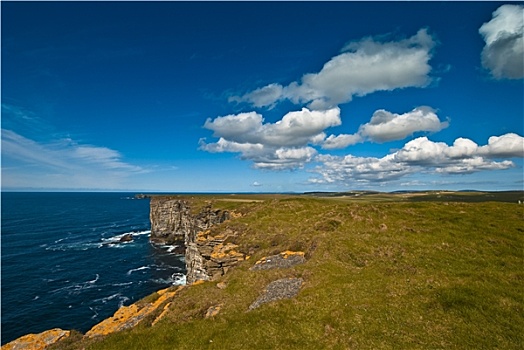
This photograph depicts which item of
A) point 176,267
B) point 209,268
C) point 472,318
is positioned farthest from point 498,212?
point 176,267

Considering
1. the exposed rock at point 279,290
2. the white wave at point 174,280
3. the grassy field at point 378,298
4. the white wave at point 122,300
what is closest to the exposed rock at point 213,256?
the grassy field at point 378,298

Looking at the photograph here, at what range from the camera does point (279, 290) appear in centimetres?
2466

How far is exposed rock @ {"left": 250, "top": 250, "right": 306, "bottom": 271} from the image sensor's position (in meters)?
31.0

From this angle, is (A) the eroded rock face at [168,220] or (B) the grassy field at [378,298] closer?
(B) the grassy field at [378,298]

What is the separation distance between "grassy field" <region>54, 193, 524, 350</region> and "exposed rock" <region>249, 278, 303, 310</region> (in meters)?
0.72

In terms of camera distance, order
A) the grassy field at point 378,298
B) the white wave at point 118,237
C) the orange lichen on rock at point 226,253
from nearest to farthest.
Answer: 1. the grassy field at point 378,298
2. the orange lichen on rock at point 226,253
3. the white wave at point 118,237

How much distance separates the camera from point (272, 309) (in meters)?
21.0

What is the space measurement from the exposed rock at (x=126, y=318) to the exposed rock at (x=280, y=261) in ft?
32.1

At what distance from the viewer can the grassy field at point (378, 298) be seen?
17031 millimetres

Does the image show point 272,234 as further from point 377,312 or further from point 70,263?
point 70,263

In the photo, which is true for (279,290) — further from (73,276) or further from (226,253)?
(73,276)

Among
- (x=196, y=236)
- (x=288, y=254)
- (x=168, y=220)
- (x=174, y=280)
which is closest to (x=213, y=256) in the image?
(x=196, y=236)

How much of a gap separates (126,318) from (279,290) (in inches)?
584

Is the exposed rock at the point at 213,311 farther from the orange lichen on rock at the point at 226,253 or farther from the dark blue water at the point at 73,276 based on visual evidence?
the dark blue water at the point at 73,276
